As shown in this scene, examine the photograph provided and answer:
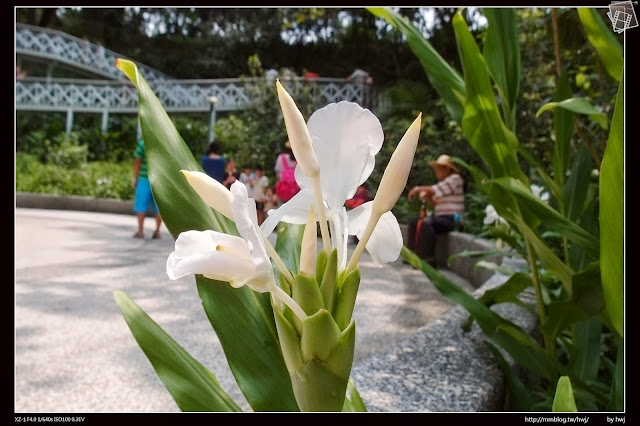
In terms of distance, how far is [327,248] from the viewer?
30 cm

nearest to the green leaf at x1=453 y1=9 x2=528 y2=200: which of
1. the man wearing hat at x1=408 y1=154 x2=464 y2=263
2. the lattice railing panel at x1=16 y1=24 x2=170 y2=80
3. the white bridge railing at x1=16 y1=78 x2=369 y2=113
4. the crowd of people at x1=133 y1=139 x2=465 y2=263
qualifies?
the crowd of people at x1=133 y1=139 x2=465 y2=263

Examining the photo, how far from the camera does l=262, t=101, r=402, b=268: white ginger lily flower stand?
310 millimetres

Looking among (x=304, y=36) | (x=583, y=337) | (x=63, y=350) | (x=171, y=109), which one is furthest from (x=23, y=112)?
(x=583, y=337)

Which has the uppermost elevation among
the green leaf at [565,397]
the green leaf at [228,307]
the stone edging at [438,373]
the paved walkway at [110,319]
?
the green leaf at [228,307]

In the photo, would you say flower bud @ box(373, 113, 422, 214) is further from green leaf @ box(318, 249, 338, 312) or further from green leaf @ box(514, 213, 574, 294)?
green leaf @ box(514, 213, 574, 294)

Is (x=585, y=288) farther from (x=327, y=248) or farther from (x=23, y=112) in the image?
(x=23, y=112)

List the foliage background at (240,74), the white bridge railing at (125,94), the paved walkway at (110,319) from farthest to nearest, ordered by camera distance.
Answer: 1. the white bridge railing at (125,94)
2. the foliage background at (240,74)
3. the paved walkway at (110,319)

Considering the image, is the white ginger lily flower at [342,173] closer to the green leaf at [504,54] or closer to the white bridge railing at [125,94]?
the green leaf at [504,54]

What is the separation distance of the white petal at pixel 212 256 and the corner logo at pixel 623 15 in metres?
0.50

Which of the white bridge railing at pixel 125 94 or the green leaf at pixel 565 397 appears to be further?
the white bridge railing at pixel 125 94

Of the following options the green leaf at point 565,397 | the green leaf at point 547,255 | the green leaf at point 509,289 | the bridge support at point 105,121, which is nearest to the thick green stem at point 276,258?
the green leaf at point 565,397

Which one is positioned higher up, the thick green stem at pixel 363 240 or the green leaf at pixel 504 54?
the green leaf at pixel 504 54

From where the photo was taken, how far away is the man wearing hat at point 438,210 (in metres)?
3.13

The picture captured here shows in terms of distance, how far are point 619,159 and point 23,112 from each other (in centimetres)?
882
